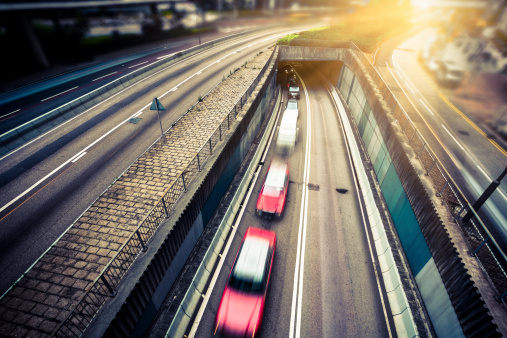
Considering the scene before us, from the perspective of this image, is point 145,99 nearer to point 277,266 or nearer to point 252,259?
point 252,259

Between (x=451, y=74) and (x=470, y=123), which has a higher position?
(x=451, y=74)

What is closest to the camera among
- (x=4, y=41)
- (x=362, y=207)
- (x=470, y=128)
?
(x=362, y=207)

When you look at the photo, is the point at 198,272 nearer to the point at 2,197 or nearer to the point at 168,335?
the point at 168,335

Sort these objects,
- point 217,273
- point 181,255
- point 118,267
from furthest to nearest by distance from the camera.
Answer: point 217,273 → point 181,255 → point 118,267

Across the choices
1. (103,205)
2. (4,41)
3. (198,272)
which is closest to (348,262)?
(198,272)

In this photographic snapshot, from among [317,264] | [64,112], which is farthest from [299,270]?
[64,112]

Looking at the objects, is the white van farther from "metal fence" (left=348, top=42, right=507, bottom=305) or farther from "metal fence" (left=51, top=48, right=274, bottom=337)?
"metal fence" (left=51, top=48, right=274, bottom=337)

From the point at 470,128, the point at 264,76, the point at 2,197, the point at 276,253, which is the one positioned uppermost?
the point at 264,76
